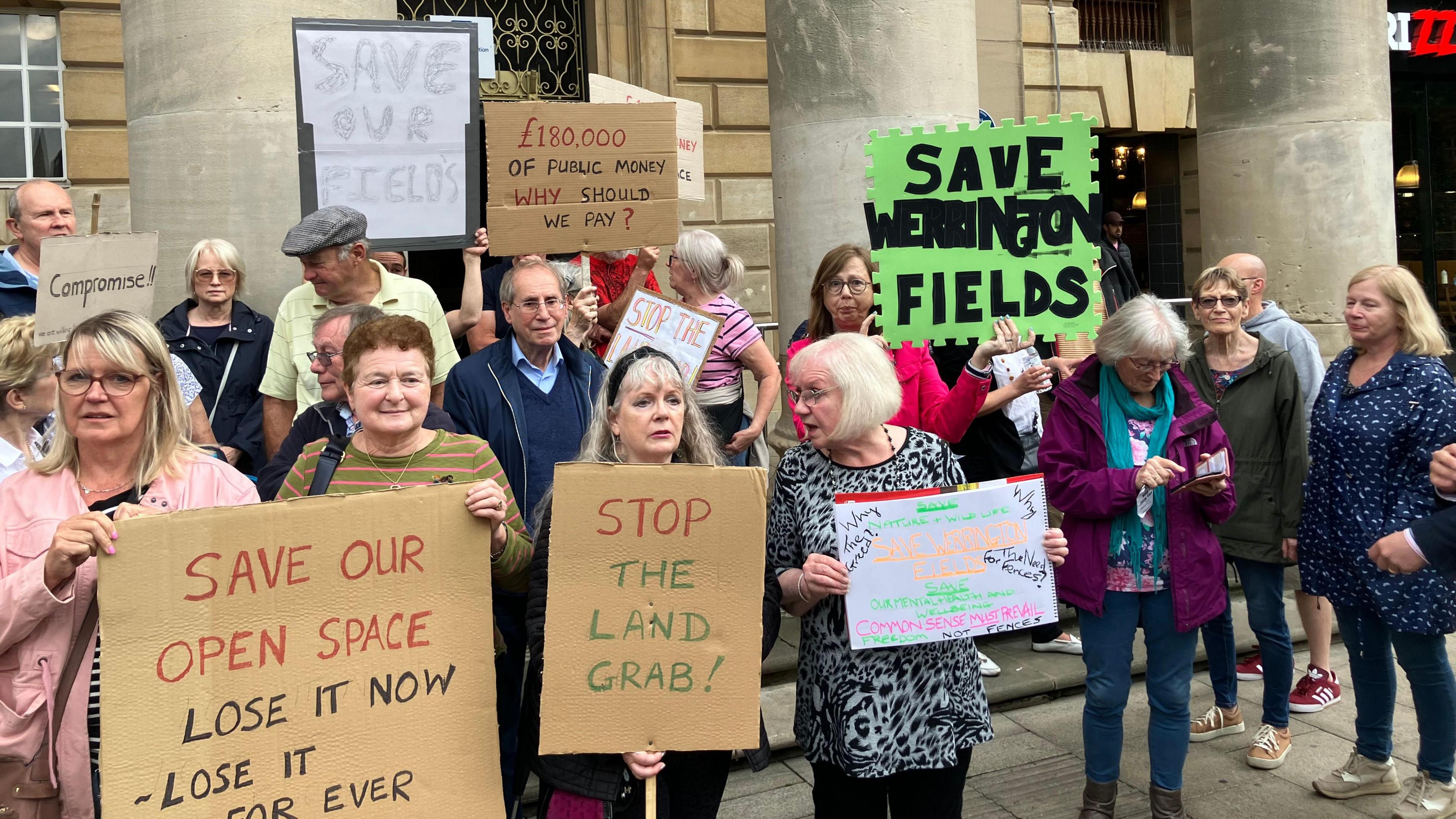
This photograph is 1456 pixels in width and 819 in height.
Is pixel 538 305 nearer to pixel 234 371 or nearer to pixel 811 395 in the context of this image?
pixel 811 395

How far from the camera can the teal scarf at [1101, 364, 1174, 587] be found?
13.3ft

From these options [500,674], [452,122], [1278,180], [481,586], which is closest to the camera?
[481,586]

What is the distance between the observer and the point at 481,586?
2742mm

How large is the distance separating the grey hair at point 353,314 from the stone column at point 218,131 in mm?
1300

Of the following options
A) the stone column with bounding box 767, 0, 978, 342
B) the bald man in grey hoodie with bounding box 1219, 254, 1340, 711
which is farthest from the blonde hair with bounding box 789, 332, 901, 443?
the bald man in grey hoodie with bounding box 1219, 254, 1340, 711

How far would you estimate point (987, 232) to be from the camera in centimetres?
438

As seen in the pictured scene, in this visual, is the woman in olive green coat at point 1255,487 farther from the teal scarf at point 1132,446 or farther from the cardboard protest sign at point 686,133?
the cardboard protest sign at point 686,133

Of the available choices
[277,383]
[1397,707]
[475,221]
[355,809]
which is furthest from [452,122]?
[1397,707]

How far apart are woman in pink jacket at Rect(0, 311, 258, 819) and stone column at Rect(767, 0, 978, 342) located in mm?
3784

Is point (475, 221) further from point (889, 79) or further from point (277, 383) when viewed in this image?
point (889, 79)

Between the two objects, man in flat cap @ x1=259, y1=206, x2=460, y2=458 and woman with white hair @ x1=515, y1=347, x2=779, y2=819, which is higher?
man in flat cap @ x1=259, y1=206, x2=460, y2=458

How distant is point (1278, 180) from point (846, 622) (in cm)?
675

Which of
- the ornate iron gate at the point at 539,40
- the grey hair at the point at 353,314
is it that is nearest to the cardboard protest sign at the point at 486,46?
the ornate iron gate at the point at 539,40

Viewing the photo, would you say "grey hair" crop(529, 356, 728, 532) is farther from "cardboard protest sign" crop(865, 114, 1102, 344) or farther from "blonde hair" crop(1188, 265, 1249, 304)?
"blonde hair" crop(1188, 265, 1249, 304)
